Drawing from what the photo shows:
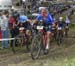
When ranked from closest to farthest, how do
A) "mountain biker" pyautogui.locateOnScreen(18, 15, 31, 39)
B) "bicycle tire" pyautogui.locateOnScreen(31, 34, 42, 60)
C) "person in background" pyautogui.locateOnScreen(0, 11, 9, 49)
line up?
1. "bicycle tire" pyautogui.locateOnScreen(31, 34, 42, 60)
2. "mountain biker" pyautogui.locateOnScreen(18, 15, 31, 39)
3. "person in background" pyautogui.locateOnScreen(0, 11, 9, 49)

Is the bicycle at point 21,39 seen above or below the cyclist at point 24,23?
below

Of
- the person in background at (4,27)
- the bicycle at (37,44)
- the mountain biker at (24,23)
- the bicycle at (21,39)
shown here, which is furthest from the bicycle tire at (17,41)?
the bicycle at (37,44)

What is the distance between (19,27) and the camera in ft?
55.2

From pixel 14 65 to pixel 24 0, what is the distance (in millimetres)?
22029

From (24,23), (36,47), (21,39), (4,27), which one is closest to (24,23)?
(24,23)

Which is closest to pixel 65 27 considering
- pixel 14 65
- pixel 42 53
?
pixel 42 53

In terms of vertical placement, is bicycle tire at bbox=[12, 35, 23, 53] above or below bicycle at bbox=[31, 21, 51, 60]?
below

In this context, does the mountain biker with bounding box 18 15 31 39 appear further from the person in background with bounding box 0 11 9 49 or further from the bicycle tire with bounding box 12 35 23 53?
the bicycle tire with bounding box 12 35 23 53

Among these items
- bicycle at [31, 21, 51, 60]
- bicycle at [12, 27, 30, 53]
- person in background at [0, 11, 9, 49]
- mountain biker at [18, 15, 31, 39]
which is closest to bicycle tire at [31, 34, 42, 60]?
bicycle at [31, 21, 51, 60]

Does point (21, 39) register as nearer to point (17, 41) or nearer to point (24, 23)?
point (17, 41)

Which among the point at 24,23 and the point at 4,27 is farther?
the point at 4,27

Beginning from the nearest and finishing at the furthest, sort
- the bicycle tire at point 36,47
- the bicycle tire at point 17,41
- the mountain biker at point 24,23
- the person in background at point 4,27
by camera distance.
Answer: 1. the bicycle tire at point 36,47
2. the bicycle tire at point 17,41
3. the mountain biker at point 24,23
4. the person in background at point 4,27

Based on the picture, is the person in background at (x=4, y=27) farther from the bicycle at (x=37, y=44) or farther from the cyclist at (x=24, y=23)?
the bicycle at (x=37, y=44)

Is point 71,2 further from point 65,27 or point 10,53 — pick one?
point 10,53
